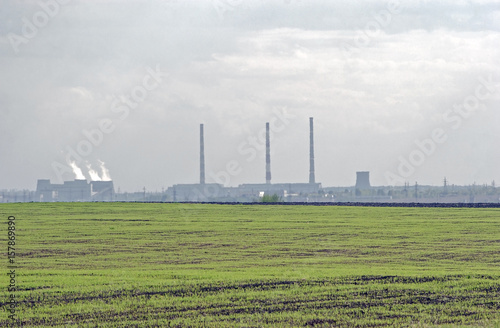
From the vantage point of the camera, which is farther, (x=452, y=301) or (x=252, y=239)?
(x=252, y=239)

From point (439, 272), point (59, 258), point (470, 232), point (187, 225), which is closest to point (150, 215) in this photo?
point (187, 225)

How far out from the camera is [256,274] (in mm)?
24938

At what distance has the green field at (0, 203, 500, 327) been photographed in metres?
18.6

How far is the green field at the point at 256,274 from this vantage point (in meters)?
18.6

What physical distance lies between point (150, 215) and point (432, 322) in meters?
47.9

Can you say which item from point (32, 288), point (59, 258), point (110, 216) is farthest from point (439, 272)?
point (110, 216)

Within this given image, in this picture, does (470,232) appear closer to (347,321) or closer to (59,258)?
(59,258)

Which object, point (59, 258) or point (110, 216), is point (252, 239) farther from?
point (110, 216)

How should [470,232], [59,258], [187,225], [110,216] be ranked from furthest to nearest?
1. [110,216]
2. [187,225]
3. [470,232]
4. [59,258]

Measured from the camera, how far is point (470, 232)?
46062mm

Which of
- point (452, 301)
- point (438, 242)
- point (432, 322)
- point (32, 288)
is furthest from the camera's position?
point (438, 242)

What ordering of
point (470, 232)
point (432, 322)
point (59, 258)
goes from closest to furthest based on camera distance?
point (432, 322) < point (59, 258) < point (470, 232)

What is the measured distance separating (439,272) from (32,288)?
12.7 meters

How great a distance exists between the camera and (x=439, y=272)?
84.7ft
